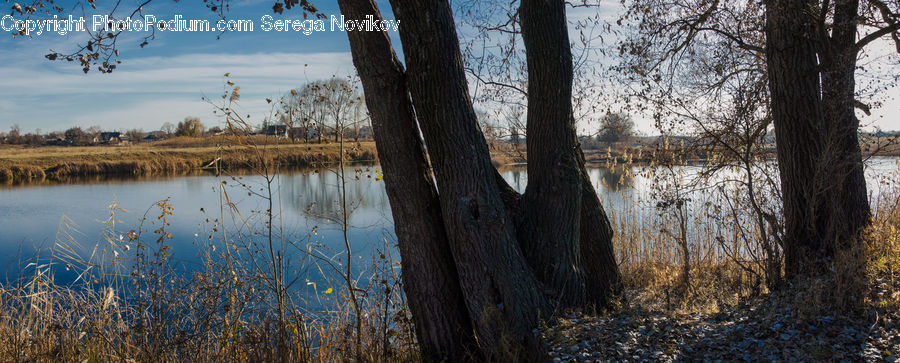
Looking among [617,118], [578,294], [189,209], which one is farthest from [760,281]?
[189,209]

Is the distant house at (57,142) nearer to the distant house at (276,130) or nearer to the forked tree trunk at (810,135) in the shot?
the distant house at (276,130)

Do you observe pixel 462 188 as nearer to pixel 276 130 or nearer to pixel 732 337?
pixel 276 130

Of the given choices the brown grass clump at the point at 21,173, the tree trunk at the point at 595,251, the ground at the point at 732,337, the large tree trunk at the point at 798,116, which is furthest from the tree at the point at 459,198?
the brown grass clump at the point at 21,173

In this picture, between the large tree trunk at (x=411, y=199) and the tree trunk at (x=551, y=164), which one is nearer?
the large tree trunk at (x=411, y=199)

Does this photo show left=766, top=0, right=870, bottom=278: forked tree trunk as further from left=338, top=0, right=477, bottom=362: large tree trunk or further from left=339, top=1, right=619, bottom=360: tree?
left=338, top=0, right=477, bottom=362: large tree trunk

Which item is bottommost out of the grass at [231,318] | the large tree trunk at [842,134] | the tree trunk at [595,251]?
the grass at [231,318]

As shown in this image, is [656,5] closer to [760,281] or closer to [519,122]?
[519,122]

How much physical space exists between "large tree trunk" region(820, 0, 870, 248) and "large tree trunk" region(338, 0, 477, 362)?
3.66 metres

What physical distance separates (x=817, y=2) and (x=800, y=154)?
1.60 meters

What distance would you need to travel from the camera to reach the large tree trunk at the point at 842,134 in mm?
4816

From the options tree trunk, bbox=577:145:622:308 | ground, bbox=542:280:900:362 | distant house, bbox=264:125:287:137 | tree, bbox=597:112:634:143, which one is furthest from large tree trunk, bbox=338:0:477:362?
tree, bbox=597:112:634:143

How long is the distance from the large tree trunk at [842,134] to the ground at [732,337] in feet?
3.14

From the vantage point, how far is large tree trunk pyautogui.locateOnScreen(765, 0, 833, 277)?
16.0 feet

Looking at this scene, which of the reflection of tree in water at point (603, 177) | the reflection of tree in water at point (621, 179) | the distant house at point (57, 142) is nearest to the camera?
the reflection of tree in water at point (621, 179)
